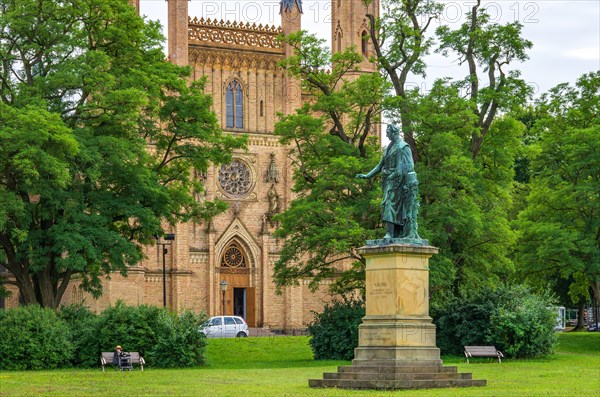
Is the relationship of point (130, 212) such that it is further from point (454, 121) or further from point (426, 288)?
point (426, 288)

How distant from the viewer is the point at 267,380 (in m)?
28.1

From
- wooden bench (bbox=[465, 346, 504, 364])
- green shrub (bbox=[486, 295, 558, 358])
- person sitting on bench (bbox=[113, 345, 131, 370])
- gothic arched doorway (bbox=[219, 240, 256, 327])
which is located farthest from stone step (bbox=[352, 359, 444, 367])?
gothic arched doorway (bbox=[219, 240, 256, 327])

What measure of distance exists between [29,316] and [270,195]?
30339mm

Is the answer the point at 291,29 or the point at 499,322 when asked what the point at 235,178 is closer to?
the point at 291,29

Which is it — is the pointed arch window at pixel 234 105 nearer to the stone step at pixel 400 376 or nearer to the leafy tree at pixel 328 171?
the leafy tree at pixel 328 171

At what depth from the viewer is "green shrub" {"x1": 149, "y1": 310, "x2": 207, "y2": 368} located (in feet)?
121

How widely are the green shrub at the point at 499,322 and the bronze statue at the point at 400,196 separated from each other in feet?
46.7

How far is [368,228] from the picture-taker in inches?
1657

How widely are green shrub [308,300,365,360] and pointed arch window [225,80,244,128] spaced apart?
2584 centimetres

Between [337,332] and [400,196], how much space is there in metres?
15.6

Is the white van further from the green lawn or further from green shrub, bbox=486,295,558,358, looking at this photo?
green shrub, bbox=486,295,558,358

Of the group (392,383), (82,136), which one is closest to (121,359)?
(82,136)

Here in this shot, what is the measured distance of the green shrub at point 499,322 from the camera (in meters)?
38.9

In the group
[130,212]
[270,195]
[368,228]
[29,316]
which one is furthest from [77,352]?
[270,195]
